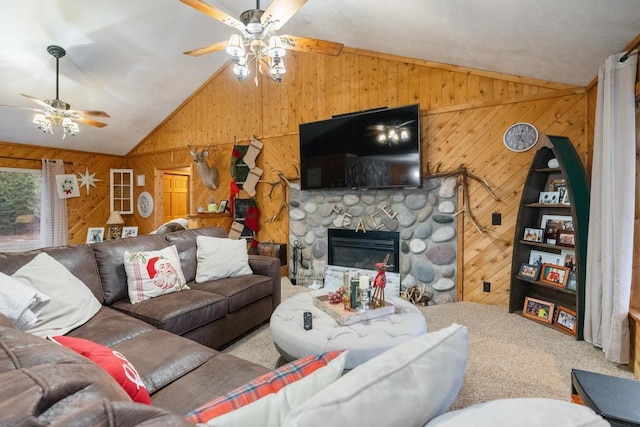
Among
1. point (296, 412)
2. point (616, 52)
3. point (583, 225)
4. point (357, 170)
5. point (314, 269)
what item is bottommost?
point (314, 269)

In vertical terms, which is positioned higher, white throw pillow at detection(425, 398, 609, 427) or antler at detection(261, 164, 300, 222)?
antler at detection(261, 164, 300, 222)

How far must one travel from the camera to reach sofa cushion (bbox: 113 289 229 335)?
2121 millimetres

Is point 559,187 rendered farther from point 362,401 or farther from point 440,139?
point 362,401

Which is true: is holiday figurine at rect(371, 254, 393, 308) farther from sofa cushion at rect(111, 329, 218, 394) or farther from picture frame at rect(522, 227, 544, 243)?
picture frame at rect(522, 227, 544, 243)

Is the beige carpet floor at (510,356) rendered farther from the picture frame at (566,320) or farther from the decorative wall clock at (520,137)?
the decorative wall clock at (520,137)

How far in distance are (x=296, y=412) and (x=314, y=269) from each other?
4056 mm

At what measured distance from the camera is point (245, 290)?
2732 millimetres

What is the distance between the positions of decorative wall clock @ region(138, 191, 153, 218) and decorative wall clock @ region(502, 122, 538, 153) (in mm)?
6348

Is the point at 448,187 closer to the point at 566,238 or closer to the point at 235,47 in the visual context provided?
the point at 566,238

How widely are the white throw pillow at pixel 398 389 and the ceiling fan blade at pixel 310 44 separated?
246cm

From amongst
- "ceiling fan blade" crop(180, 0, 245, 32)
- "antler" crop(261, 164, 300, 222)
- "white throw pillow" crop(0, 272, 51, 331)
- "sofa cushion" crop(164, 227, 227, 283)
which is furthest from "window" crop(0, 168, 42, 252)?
"ceiling fan blade" crop(180, 0, 245, 32)

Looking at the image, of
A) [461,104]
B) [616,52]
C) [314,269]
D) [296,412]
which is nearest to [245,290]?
[314,269]

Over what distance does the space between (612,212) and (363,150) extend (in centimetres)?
243

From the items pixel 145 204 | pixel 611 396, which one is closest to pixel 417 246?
pixel 611 396
